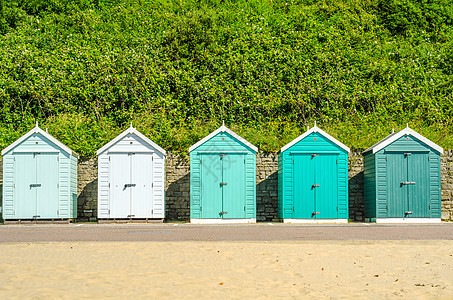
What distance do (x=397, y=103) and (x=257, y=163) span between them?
24.9ft

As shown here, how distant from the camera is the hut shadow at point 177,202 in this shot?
19641 mm

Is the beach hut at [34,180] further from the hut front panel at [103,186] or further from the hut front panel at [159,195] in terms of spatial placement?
the hut front panel at [159,195]

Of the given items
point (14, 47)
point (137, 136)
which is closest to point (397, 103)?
point (137, 136)

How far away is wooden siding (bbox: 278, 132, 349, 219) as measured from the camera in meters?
18.5

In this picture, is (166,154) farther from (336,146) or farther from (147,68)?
(147,68)

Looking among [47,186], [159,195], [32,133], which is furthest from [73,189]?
[159,195]

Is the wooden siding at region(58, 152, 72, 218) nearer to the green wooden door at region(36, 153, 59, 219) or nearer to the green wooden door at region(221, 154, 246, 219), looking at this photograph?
the green wooden door at region(36, 153, 59, 219)

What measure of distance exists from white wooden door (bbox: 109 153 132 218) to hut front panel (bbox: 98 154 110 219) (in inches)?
4.1

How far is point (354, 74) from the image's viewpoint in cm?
2603

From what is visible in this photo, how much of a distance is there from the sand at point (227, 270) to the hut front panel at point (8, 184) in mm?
7119

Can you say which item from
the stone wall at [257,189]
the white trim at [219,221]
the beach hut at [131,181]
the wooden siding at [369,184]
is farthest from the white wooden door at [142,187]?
the wooden siding at [369,184]

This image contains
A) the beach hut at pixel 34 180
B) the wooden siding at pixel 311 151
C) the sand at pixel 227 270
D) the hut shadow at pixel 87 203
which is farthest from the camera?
the hut shadow at pixel 87 203

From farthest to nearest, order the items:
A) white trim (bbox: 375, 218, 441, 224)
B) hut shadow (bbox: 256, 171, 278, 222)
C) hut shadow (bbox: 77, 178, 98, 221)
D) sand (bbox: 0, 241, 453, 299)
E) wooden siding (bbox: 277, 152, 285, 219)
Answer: hut shadow (bbox: 77, 178, 98, 221), hut shadow (bbox: 256, 171, 278, 222), wooden siding (bbox: 277, 152, 285, 219), white trim (bbox: 375, 218, 441, 224), sand (bbox: 0, 241, 453, 299)

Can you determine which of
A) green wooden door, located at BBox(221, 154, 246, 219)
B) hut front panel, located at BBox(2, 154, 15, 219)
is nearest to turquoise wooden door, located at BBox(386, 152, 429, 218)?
green wooden door, located at BBox(221, 154, 246, 219)
